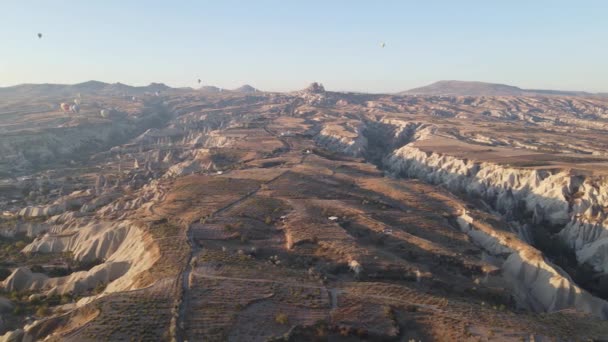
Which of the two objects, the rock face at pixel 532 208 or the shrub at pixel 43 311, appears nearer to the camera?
the shrub at pixel 43 311

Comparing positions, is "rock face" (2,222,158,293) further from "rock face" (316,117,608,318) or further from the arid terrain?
"rock face" (316,117,608,318)

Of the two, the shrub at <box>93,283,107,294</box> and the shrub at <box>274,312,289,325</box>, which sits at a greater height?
the shrub at <box>274,312,289,325</box>

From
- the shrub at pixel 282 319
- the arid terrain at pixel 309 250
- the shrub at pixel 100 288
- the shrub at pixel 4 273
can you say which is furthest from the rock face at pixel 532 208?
the shrub at pixel 4 273

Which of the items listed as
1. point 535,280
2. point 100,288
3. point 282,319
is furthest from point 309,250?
point 535,280

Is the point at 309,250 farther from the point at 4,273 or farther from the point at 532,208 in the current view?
the point at 532,208

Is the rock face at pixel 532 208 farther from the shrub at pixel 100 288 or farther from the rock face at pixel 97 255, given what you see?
the shrub at pixel 100 288

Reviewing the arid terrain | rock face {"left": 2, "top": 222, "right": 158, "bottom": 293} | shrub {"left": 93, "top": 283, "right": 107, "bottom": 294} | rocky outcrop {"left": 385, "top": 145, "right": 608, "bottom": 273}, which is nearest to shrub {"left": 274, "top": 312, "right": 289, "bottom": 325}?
the arid terrain

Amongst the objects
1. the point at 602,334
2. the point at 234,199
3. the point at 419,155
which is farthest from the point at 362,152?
the point at 602,334

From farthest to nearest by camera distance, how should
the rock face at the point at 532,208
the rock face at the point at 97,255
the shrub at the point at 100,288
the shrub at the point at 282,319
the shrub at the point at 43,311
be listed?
the rock face at the point at 532,208 < the rock face at the point at 97,255 < the shrub at the point at 100,288 < the shrub at the point at 43,311 < the shrub at the point at 282,319
